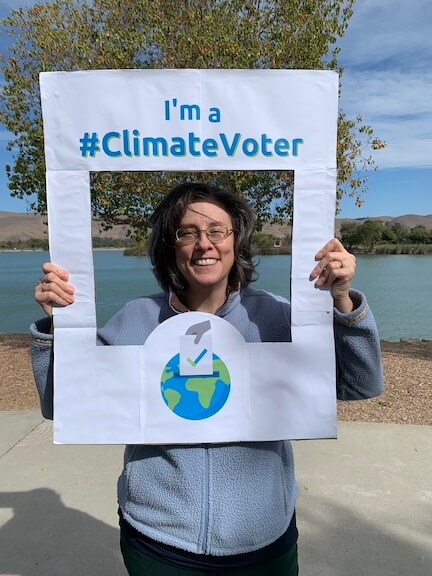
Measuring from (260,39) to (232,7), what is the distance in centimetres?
63

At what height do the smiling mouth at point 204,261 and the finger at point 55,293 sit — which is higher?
the smiling mouth at point 204,261

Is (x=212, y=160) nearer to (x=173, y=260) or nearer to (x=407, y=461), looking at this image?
(x=173, y=260)

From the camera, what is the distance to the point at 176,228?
1571mm

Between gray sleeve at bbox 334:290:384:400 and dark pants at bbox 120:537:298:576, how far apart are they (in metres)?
0.56

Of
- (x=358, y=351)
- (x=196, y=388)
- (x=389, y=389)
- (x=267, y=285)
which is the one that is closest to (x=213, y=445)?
(x=196, y=388)

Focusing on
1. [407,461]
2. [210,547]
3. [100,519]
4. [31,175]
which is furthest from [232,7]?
[210,547]

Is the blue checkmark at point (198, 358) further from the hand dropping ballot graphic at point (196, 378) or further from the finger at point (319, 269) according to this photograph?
the finger at point (319, 269)

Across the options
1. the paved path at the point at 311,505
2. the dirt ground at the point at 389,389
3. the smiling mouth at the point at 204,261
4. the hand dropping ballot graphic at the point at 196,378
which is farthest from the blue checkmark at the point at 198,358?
the dirt ground at the point at 389,389

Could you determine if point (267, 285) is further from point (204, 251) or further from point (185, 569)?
point (185, 569)

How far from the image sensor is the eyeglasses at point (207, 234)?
153cm

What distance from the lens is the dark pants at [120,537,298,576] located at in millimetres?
1469

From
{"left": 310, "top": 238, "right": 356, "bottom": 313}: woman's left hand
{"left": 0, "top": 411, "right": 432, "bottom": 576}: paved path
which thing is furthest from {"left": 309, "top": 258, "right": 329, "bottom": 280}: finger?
{"left": 0, "top": 411, "right": 432, "bottom": 576}: paved path

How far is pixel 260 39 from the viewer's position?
658 centimetres

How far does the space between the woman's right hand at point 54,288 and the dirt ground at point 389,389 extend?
11.7ft
